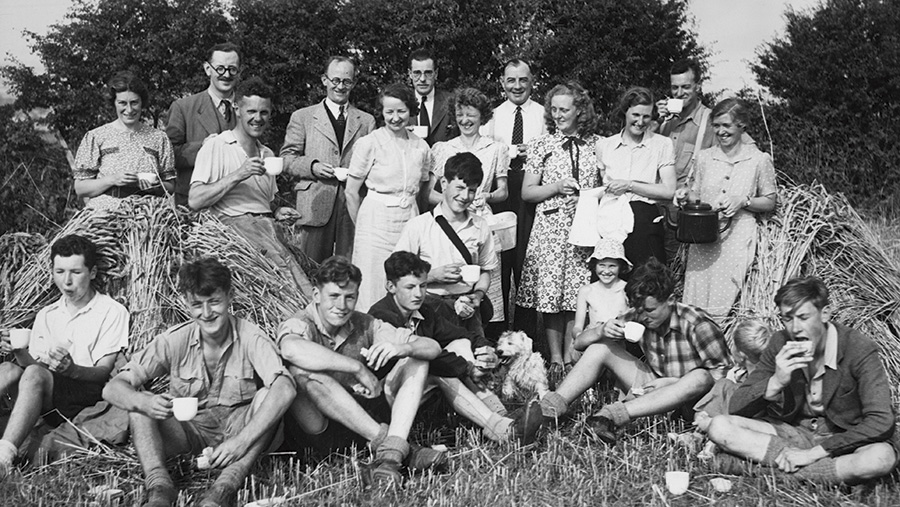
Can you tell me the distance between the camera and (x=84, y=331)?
6.29m

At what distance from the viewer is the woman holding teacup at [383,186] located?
7.44 meters

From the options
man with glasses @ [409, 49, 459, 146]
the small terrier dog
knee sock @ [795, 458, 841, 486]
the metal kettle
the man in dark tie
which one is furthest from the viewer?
man with glasses @ [409, 49, 459, 146]

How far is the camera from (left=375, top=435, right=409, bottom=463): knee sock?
5.68 meters

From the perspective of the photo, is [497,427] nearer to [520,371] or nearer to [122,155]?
[520,371]

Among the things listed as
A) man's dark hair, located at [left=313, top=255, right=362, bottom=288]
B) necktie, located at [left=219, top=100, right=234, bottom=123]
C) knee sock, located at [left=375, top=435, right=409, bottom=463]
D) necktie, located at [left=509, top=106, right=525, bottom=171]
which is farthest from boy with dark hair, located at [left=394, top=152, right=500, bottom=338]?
necktie, located at [left=219, top=100, right=234, bottom=123]

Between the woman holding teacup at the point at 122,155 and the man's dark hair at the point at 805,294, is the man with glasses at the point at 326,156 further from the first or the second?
the man's dark hair at the point at 805,294

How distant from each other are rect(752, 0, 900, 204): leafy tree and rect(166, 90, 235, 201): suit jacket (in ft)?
35.1

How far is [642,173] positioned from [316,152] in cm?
258

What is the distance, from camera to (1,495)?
17.5 ft

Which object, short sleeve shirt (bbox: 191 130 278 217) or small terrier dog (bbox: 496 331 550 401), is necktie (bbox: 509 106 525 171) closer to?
small terrier dog (bbox: 496 331 550 401)

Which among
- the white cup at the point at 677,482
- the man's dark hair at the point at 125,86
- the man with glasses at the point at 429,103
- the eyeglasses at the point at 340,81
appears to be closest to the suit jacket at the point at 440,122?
the man with glasses at the point at 429,103

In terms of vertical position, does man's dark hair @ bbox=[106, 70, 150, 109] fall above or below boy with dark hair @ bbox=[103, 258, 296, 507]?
above

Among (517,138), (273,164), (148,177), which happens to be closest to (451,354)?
(273,164)

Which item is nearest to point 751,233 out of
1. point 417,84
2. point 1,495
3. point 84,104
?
point 417,84
